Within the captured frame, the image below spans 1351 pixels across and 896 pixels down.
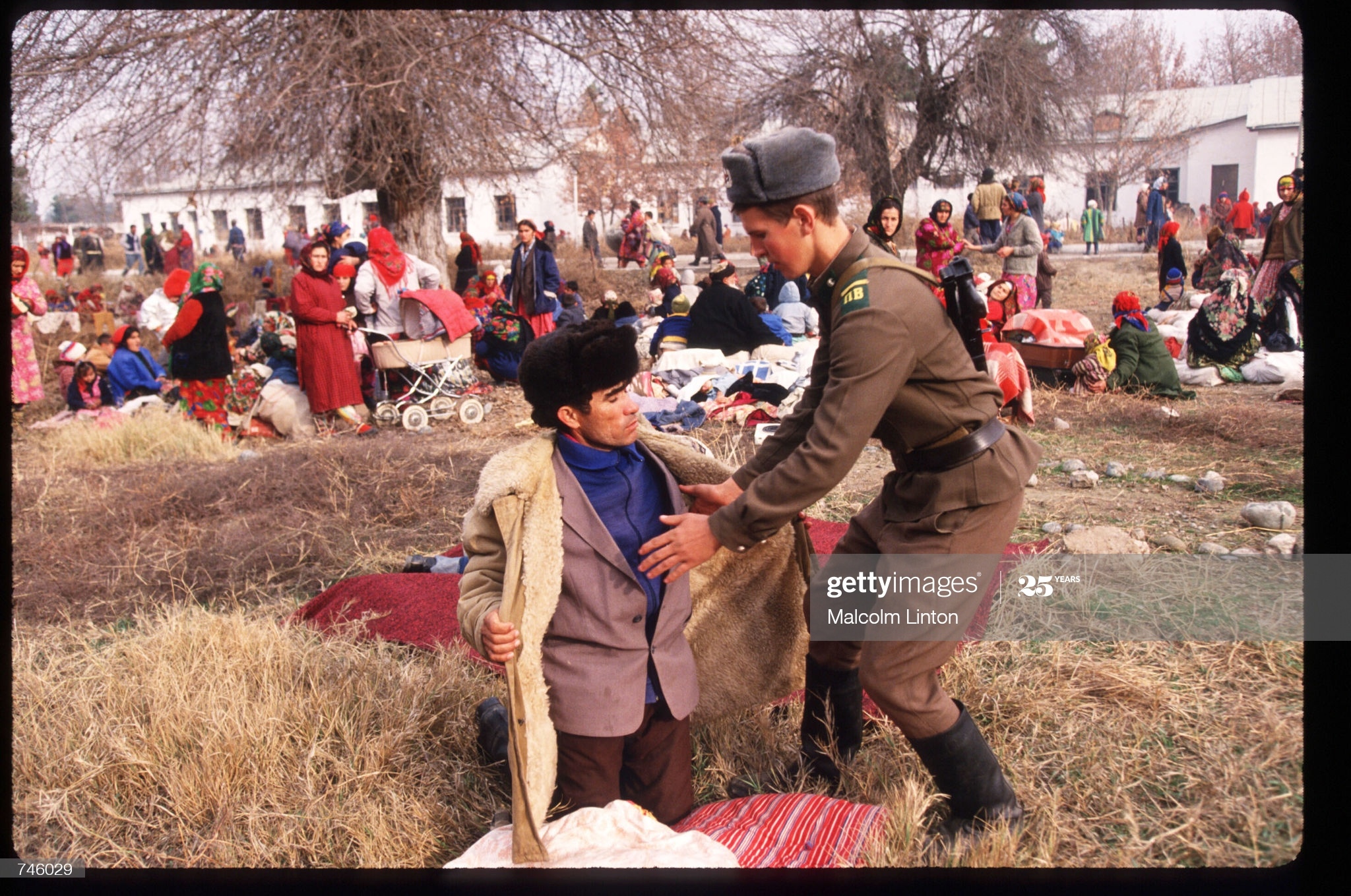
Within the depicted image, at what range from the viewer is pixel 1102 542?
4.54 metres

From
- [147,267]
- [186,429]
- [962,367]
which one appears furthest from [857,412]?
[147,267]

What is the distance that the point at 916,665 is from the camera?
237 cm

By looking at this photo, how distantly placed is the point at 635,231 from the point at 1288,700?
54.0ft

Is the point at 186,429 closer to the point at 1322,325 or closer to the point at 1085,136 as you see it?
the point at 1322,325

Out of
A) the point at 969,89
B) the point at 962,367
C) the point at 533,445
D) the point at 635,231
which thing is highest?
the point at 969,89

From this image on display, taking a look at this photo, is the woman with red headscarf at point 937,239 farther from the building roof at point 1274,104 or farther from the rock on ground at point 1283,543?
the rock on ground at point 1283,543

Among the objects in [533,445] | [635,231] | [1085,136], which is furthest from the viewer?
[635,231]

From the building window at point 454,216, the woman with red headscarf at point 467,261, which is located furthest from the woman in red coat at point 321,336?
the building window at point 454,216

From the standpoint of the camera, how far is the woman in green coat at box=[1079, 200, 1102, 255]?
15867mm

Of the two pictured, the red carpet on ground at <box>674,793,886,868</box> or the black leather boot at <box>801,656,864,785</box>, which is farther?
the black leather boot at <box>801,656,864,785</box>

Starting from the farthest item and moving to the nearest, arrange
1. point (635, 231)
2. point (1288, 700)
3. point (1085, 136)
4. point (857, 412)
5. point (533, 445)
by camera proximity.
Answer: point (635, 231)
point (1085, 136)
point (1288, 700)
point (533, 445)
point (857, 412)

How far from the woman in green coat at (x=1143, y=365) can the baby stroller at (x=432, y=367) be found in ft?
17.5

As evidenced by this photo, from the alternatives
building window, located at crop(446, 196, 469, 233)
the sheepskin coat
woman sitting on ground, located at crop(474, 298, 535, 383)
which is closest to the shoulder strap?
the sheepskin coat

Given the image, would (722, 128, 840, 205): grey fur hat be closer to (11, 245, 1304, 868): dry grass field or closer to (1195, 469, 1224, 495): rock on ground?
(11, 245, 1304, 868): dry grass field
